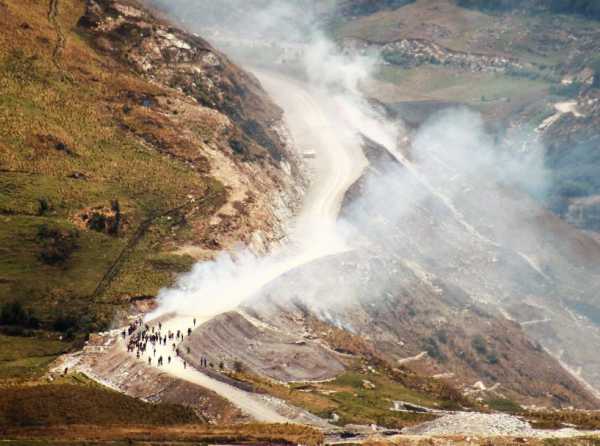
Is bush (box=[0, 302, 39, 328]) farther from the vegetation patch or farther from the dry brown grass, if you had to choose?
the dry brown grass

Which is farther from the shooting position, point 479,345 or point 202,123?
point 202,123

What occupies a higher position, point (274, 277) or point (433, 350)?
point (274, 277)

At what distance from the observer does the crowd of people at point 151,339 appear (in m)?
101

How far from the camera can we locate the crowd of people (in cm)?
10107

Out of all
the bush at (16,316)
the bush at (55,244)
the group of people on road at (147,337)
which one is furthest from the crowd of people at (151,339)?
the bush at (55,244)

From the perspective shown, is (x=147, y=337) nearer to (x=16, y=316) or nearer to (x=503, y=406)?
(x=16, y=316)

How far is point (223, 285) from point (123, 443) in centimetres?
5326

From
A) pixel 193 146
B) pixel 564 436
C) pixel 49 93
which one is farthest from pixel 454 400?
pixel 49 93

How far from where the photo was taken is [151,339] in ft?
344

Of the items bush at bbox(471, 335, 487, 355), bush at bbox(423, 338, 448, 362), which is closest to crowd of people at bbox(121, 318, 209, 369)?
bush at bbox(423, 338, 448, 362)

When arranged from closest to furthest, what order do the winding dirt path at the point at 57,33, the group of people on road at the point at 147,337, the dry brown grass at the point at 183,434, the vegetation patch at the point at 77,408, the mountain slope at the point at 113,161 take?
the dry brown grass at the point at 183,434, the vegetation patch at the point at 77,408, the group of people on road at the point at 147,337, the mountain slope at the point at 113,161, the winding dirt path at the point at 57,33

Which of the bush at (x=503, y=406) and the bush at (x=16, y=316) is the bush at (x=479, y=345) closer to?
the bush at (x=503, y=406)

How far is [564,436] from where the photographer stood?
87.8 metres

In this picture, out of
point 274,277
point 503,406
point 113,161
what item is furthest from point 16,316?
point 503,406
